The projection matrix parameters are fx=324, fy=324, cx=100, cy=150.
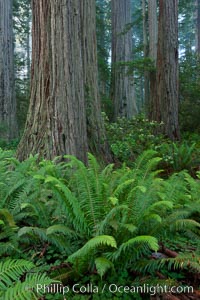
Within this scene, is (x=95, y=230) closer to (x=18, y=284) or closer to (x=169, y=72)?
(x=18, y=284)

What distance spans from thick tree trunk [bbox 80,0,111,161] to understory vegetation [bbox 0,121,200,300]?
6.32 ft

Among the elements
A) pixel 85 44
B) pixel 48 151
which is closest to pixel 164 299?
pixel 48 151

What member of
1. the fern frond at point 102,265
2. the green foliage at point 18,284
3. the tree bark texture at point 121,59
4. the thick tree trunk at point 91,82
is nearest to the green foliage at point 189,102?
Answer: the tree bark texture at point 121,59

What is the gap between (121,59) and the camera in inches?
478

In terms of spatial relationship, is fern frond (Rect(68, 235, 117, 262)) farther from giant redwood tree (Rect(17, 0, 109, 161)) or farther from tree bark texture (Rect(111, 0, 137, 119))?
tree bark texture (Rect(111, 0, 137, 119))

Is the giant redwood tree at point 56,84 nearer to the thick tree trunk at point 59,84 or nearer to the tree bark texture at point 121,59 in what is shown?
the thick tree trunk at point 59,84

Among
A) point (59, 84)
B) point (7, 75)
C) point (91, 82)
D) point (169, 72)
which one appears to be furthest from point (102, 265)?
point (7, 75)

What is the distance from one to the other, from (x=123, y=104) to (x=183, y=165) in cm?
570

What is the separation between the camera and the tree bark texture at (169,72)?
8.38 meters

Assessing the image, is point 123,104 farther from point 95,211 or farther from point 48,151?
point 95,211

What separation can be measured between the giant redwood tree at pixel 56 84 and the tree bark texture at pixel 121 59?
7.03 m

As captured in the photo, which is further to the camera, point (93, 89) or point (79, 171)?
point (93, 89)

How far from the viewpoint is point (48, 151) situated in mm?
4449

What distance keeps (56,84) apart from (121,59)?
8291mm
